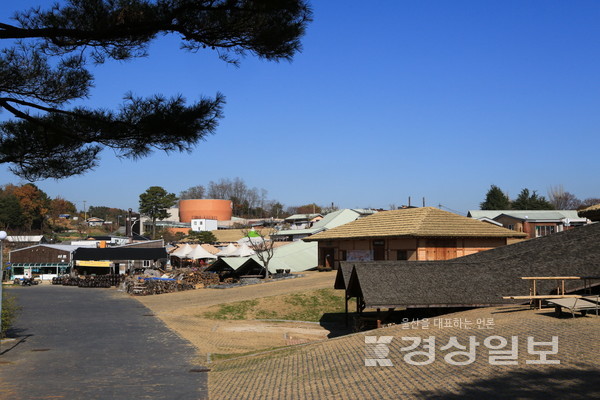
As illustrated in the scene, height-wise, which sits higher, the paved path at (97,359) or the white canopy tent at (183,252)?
the white canopy tent at (183,252)

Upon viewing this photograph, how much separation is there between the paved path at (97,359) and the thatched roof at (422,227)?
1761cm

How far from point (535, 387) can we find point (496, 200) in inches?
3610

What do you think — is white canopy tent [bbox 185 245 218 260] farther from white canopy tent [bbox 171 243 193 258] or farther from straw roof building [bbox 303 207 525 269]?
straw roof building [bbox 303 207 525 269]

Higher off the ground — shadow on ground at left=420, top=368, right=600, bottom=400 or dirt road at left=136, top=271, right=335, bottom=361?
shadow on ground at left=420, top=368, right=600, bottom=400

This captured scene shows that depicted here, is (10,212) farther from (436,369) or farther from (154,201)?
(436,369)

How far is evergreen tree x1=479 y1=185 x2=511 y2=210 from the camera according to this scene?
97162 mm

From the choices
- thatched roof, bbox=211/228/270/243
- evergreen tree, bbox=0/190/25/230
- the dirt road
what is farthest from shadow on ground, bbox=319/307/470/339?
evergreen tree, bbox=0/190/25/230

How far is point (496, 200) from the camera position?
3848 inches

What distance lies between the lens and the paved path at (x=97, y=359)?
15375mm

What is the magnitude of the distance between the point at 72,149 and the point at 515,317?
47.5 ft

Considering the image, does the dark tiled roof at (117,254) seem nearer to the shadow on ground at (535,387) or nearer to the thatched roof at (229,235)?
the thatched roof at (229,235)

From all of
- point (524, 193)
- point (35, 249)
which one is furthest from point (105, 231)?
point (524, 193)

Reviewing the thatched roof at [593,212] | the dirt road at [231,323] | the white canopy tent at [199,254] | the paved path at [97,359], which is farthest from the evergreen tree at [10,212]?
the thatched roof at [593,212]

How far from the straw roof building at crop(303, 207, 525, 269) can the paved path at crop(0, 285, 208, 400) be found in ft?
57.0
